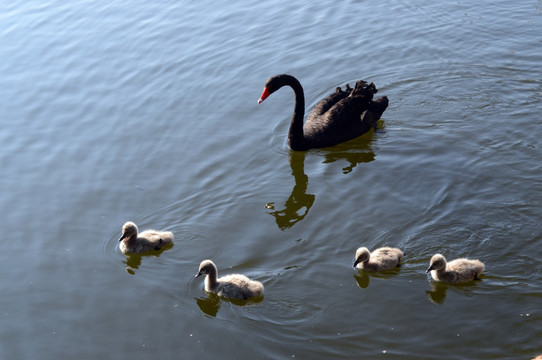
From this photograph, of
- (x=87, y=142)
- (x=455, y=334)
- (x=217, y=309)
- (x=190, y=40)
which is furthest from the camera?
(x=190, y=40)

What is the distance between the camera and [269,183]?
9070 mm

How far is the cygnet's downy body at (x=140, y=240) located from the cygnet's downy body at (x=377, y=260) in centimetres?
218

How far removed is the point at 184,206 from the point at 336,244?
2094mm

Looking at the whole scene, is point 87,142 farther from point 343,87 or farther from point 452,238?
point 452,238

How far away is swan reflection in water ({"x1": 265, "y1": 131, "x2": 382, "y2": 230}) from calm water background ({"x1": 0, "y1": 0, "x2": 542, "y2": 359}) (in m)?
0.03

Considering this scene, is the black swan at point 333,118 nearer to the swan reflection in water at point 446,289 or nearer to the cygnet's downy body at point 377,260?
the cygnet's downy body at point 377,260

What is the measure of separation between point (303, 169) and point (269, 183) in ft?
1.97

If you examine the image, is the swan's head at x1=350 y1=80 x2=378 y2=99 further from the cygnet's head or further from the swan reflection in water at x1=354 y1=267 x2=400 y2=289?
→ the cygnet's head

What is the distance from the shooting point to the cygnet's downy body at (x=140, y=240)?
7.48 metres

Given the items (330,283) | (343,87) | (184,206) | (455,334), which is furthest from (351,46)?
(455,334)

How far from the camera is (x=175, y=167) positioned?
941 centimetres

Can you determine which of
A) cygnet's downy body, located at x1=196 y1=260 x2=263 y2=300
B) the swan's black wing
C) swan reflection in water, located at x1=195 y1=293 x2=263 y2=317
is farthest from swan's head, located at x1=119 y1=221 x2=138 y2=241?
the swan's black wing

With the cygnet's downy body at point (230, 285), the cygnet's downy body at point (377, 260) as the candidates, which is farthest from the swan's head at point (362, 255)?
the cygnet's downy body at point (230, 285)

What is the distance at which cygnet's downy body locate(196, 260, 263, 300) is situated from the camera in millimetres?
6590
